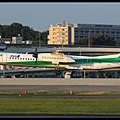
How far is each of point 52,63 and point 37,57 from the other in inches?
156

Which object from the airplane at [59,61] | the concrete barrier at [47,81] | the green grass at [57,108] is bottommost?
the green grass at [57,108]

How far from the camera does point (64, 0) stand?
3461 millimetres

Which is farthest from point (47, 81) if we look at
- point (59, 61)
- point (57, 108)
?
point (57, 108)

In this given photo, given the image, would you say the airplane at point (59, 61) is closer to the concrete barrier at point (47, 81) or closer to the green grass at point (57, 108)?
the concrete barrier at point (47, 81)

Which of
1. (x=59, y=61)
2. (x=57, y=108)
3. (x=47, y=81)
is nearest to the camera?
(x=57, y=108)

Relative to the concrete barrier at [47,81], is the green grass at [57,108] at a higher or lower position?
lower

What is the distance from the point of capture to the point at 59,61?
3452 inches

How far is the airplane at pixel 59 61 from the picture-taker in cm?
8283

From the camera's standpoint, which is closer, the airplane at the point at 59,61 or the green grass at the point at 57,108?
the green grass at the point at 57,108

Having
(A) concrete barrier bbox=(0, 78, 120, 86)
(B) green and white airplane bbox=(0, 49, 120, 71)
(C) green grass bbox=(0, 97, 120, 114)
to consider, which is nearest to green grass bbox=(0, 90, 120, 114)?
(C) green grass bbox=(0, 97, 120, 114)

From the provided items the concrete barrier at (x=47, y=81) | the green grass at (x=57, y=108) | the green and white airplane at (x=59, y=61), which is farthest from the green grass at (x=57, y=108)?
the green and white airplane at (x=59, y=61)

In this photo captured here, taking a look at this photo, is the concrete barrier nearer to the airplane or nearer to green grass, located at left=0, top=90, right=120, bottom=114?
the airplane

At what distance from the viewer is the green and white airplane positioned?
82.8m

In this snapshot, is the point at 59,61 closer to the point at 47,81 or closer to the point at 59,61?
the point at 59,61
